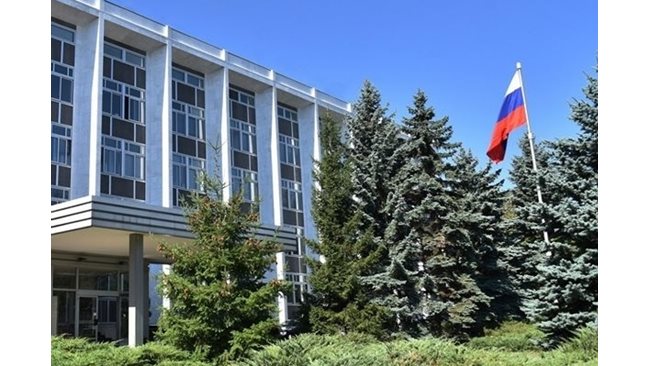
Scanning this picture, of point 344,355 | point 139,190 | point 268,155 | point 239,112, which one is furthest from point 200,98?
point 344,355

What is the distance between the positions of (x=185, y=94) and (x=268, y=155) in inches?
245

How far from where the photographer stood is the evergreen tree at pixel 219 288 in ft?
42.2

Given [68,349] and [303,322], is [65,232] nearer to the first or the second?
[68,349]

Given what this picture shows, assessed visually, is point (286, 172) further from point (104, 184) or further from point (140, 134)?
point (104, 184)

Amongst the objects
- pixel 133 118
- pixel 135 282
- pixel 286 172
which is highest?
pixel 133 118

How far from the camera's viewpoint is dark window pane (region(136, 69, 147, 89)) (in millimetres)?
28644

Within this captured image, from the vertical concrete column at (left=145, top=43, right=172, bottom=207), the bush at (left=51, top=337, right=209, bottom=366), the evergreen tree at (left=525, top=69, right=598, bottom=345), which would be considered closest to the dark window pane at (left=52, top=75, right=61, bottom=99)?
the vertical concrete column at (left=145, top=43, right=172, bottom=207)

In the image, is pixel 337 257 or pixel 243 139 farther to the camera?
pixel 243 139

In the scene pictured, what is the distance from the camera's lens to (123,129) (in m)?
26.9

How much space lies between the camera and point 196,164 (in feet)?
99.6

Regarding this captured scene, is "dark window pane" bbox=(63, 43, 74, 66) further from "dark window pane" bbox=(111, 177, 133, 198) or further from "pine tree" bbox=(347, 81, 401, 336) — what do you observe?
"pine tree" bbox=(347, 81, 401, 336)

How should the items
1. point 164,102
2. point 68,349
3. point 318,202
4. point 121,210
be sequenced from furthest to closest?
point 164,102, point 318,202, point 121,210, point 68,349
